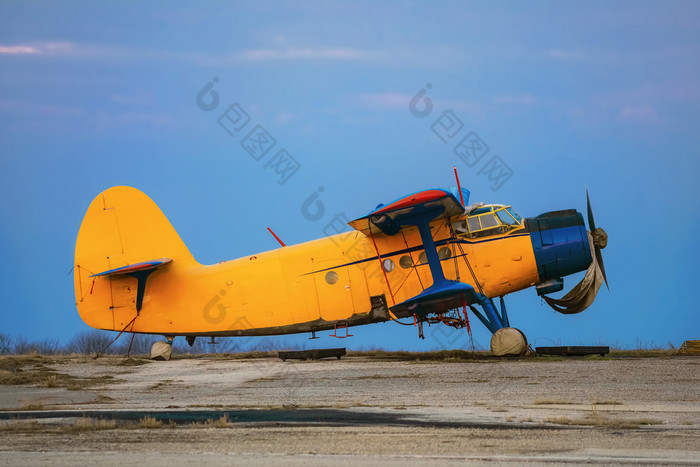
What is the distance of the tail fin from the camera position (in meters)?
19.6

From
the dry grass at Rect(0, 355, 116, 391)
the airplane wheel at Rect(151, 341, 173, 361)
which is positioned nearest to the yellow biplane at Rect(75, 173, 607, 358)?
the airplane wheel at Rect(151, 341, 173, 361)

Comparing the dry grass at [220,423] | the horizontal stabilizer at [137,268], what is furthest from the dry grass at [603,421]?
the horizontal stabilizer at [137,268]

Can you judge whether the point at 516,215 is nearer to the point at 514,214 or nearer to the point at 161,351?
the point at 514,214

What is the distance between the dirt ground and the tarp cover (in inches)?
74.7

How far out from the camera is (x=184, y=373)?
1752 cm

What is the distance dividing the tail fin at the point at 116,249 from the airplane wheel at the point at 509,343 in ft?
27.6

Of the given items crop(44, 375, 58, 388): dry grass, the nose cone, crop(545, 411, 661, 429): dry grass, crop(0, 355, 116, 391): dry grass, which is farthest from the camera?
the nose cone

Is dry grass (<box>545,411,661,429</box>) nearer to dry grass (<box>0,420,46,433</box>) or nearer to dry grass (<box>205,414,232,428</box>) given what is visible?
dry grass (<box>205,414,232,428</box>)

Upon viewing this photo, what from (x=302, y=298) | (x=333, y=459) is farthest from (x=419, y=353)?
(x=333, y=459)

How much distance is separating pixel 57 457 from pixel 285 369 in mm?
10050

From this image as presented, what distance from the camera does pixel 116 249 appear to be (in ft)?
65.2

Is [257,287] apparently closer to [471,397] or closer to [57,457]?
[471,397]

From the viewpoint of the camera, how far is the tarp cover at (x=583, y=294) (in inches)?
731

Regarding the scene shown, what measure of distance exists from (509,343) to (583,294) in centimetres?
273
